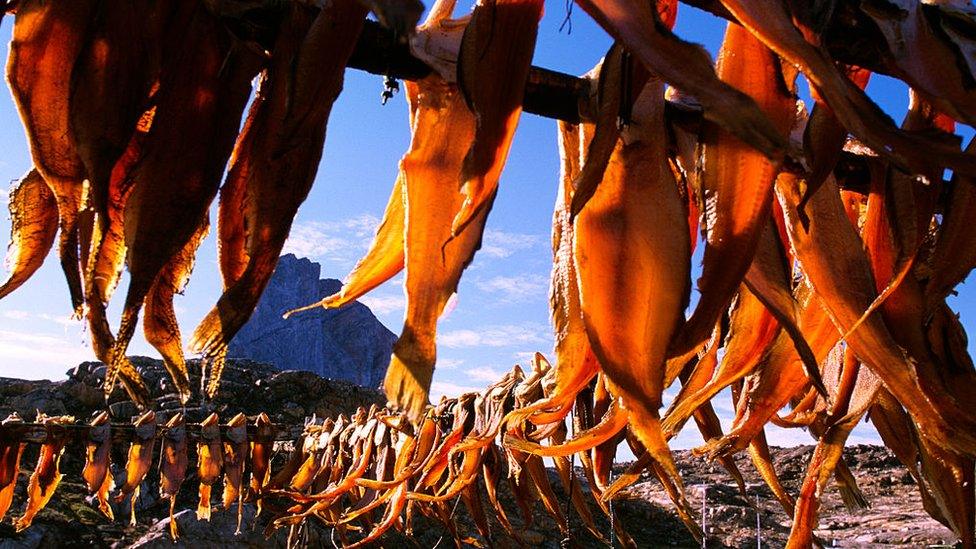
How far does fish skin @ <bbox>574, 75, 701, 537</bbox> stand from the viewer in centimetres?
75

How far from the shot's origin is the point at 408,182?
0.76m

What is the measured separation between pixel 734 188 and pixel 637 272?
6.9 inches

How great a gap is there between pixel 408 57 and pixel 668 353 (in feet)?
1.57

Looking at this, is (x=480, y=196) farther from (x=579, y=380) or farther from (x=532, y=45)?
(x=579, y=380)

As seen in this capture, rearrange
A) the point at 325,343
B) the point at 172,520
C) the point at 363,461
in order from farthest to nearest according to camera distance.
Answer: the point at 325,343
the point at 172,520
the point at 363,461

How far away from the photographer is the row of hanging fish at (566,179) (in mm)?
609

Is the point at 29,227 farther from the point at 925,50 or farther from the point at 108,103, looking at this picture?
the point at 925,50

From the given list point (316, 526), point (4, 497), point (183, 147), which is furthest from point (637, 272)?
point (316, 526)

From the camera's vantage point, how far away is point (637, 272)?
2.52 ft

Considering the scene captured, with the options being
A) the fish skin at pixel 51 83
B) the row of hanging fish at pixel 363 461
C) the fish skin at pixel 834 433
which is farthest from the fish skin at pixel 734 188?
the row of hanging fish at pixel 363 461

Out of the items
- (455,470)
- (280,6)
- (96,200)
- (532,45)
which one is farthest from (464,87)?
(455,470)

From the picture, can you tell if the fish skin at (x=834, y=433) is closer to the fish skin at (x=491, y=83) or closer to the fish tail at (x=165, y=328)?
the fish skin at (x=491, y=83)

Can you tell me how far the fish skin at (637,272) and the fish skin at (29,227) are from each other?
1.90 ft


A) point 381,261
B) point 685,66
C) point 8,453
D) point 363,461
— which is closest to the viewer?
point 685,66
